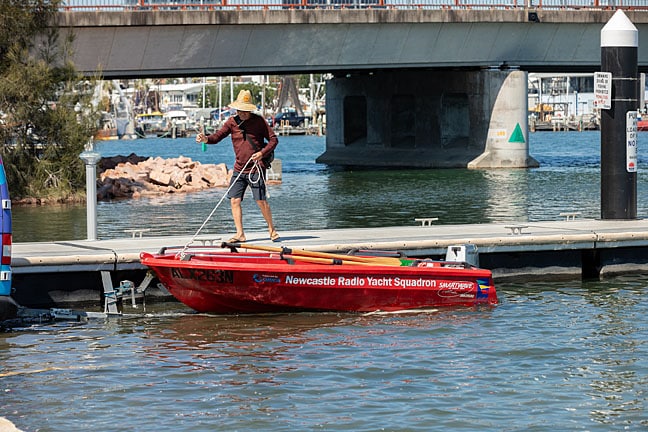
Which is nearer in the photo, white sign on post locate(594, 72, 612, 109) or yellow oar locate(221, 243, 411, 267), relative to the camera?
yellow oar locate(221, 243, 411, 267)

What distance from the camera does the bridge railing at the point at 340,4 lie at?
41.9 meters

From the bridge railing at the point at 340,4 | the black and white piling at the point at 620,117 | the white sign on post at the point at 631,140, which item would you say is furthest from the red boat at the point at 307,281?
the bridge railing at the point at 340,4

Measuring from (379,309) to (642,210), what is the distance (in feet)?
49.8

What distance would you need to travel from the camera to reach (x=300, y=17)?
45.3m

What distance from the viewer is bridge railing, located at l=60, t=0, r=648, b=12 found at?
4191 cm

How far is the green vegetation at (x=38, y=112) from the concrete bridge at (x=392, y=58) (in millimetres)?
5200

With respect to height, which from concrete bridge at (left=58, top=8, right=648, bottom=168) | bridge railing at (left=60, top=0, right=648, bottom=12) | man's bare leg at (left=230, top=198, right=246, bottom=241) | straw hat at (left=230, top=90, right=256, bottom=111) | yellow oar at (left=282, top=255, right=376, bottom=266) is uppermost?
bridge railing at (left=60, top=0, right=648, bottom=12)

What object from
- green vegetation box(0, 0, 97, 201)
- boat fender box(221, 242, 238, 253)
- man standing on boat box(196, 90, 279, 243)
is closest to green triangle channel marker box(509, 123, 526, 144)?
green vegetation box(0, 0, 97, 201)

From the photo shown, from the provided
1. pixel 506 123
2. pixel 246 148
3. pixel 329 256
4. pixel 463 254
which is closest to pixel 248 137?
pixel 246 148

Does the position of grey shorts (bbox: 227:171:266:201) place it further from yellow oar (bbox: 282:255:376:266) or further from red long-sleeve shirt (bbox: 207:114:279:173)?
yellow oar (bbox: 282:255:376:266)

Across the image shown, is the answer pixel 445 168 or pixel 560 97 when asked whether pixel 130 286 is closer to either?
pixel 445 168

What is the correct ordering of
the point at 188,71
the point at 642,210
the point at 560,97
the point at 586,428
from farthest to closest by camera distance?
the point at 560,97 → the point at 188,71 → the point at 642,210 → the point at 586,428

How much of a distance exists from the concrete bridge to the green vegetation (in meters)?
5.20

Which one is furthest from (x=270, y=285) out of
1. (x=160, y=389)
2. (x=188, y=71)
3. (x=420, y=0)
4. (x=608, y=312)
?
(x=420, y=0)
